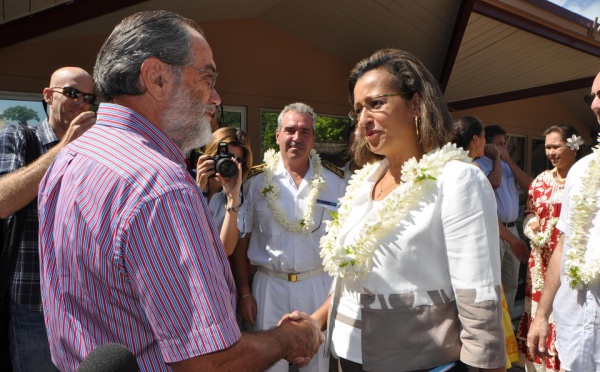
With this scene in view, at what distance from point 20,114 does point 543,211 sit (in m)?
5.06

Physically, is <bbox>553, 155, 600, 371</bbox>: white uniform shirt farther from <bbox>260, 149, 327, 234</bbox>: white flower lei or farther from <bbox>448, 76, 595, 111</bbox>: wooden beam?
<bbox>448, 76, 595, 111</bbox>: wooden beam

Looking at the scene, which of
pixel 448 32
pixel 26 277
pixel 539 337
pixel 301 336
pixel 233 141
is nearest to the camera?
pixel 301 336

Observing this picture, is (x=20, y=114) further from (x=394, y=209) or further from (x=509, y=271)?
(x=509, y=271)

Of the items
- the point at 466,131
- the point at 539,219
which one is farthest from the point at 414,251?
the point at 539,219

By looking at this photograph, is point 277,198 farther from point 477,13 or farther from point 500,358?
point 477,13

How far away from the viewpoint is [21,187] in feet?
7.02

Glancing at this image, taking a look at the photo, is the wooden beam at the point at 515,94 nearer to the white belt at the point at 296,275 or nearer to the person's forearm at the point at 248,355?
the white belt at the point at 296,275

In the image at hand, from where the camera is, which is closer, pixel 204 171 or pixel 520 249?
pixel 204 171

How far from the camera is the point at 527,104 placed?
12.1 metres

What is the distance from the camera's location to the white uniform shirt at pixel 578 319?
2.19 m

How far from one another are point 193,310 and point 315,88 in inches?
271

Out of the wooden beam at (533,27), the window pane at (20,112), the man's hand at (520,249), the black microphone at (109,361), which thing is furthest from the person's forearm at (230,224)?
the wooden beam at (533,27)

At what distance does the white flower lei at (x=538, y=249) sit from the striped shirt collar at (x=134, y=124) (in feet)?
12.0

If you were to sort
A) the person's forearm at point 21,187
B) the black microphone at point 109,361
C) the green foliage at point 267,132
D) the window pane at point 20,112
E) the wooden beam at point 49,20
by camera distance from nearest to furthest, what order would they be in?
the black microphone at point 109,361 < the person's forearm at point 21,187 < the wooden beam at point 49,20 < the window pane at point 20,112 < the green foliage at point 267,132
